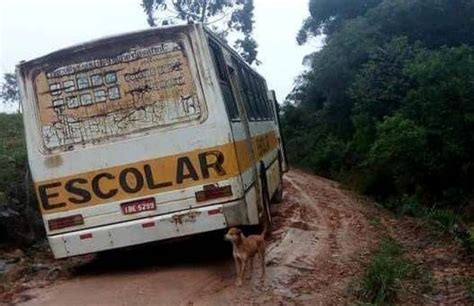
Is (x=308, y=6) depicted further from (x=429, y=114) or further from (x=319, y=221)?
(x=319, y=221)

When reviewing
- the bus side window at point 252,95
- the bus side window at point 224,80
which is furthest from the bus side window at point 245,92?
the bus side window at point 224,80

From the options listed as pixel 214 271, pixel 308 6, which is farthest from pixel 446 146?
pixel 308 6

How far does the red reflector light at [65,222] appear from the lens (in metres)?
7.55

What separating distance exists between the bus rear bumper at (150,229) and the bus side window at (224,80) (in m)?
1.21

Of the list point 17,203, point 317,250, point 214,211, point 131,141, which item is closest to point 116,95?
point 131,141

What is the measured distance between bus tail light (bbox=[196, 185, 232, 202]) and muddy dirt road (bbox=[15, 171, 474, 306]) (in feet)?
3.19

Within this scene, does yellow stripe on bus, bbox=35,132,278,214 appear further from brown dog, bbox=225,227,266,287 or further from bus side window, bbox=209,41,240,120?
brown dog, bbox=225,227,266,287

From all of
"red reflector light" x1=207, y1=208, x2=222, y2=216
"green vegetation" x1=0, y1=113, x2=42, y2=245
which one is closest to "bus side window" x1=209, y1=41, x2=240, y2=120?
"red reflector light" x1=207, y1=208, x2=222, y2=216

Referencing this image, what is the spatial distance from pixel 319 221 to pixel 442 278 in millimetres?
4425

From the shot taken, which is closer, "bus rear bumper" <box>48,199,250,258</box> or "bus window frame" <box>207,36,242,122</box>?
"bus rear bumper" <box>48,199,250,258</box>

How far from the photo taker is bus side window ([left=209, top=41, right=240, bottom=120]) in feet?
25.4

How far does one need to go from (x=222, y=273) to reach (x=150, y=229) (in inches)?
41.3

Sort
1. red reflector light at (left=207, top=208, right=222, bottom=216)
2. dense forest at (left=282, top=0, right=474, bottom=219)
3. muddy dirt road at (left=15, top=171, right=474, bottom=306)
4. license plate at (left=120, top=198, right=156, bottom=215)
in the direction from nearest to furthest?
muddy dirt road at (left=15, top=171, right=474, bottom=306) → red reflector light at (left=207, top=208, right=222, bottom=216) → license plate at (left=120, top=198, right=156, bottom=215) → dense forest at (left=282, top=0, right=474, bottom=219)

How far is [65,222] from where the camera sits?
7.56 m
